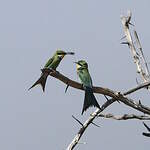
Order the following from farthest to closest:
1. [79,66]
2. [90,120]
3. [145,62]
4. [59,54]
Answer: [59,54] → [79,66] → [145,62] → [90,120]

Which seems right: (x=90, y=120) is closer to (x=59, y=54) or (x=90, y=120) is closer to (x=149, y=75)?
(x=149, y=75)

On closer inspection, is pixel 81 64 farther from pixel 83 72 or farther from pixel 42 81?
pixel 42 81

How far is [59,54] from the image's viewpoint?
10.3 meters

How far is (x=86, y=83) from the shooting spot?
8.00m

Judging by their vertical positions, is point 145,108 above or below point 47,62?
below

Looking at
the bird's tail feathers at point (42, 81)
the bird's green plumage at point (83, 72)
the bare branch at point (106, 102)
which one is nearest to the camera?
the bare branch at point (106, 102)

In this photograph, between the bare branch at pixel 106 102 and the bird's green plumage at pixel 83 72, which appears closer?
the bare branch at pixel 106 102

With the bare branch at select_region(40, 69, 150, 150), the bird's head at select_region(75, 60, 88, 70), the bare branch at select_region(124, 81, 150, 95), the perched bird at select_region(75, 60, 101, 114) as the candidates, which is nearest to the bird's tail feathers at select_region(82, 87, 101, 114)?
the perched bird at select_region(75, 60, 101, 114)

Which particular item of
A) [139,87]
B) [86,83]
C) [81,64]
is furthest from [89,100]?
[139,87]

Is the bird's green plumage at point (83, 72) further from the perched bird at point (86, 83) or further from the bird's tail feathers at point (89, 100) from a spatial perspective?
the bird's tail feathers at point (89, 100)

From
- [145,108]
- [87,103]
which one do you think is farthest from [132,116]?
[87,103]

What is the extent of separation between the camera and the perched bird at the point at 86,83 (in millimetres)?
7748

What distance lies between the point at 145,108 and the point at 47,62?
388 cm

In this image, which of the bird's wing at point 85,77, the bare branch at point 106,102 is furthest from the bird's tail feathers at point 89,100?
the bare branch at point 106,102
